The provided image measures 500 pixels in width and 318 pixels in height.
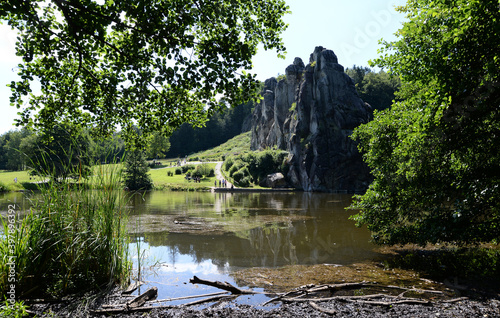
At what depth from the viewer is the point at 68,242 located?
5.85m

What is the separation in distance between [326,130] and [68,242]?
4825 centimetres

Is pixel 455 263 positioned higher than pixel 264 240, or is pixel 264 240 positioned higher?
pixel 455 263

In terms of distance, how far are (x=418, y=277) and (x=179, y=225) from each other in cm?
1206

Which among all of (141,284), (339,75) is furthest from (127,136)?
(339,75)

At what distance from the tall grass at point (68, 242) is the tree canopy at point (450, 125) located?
287 inches

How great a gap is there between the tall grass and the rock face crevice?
43.4 meters

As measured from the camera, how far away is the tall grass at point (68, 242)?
17.2 feet

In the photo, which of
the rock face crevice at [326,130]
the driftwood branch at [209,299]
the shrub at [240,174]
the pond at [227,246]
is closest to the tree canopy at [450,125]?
the pond at [227,246]

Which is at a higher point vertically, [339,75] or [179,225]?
[339,75]

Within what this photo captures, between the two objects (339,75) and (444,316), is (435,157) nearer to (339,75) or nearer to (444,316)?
(444,316)

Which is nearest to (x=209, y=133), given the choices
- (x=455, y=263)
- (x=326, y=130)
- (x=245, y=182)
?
(x=245, y=182)

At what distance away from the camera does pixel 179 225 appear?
54.3 feet

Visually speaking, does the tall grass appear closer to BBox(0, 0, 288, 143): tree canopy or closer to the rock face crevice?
BBox(0, 0, 288, 143): tree canopy

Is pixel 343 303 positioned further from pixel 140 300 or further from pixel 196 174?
pixel 196 174
